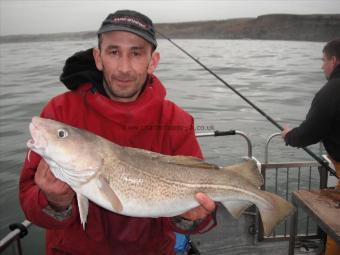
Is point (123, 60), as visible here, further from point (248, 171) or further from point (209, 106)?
point (209, 106)

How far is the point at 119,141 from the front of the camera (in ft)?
9.39

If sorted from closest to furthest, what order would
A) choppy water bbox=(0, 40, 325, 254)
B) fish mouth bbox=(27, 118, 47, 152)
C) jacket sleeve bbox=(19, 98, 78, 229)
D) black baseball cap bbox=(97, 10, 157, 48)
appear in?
1. fish mouth bbox=(27, 118, 47, 152)
2. jacket sleeve bbox=(19, 98, 78, 229)
3. black baseball cap bbox=(97, 10, 157, 48)
4. choppy water bbox=(0, 40, 325, 254)

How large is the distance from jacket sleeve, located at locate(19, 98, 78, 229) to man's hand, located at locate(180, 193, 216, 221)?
2.88 feet

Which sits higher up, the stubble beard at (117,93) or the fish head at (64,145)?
the stubble beard at (117,93)

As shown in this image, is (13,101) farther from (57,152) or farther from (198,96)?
(57,152)

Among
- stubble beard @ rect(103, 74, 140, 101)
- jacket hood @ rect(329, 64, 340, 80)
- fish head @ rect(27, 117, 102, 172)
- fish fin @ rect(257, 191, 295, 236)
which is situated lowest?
fish fin @ rect(257, 191, 295, 236)

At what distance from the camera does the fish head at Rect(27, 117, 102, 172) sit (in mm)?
2201

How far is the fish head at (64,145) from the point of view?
2.20m

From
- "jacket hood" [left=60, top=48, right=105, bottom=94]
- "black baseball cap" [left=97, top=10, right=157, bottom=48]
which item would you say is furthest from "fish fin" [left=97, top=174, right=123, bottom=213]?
"black baseball cap" [left=97, top=10, right=157, bottom=48]

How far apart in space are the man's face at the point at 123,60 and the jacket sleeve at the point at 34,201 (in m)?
0.83

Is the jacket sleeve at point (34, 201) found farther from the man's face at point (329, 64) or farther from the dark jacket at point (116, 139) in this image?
the man's face at point (329, 64)

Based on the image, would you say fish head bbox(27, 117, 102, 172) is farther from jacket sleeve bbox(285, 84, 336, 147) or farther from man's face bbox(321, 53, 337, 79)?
man's face bbox(321, 53, 337, 79)

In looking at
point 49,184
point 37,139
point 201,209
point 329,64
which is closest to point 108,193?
point 49,184

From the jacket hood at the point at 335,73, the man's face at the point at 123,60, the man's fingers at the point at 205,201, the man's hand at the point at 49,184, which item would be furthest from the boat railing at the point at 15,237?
the jacket hood at the point at 335,73
